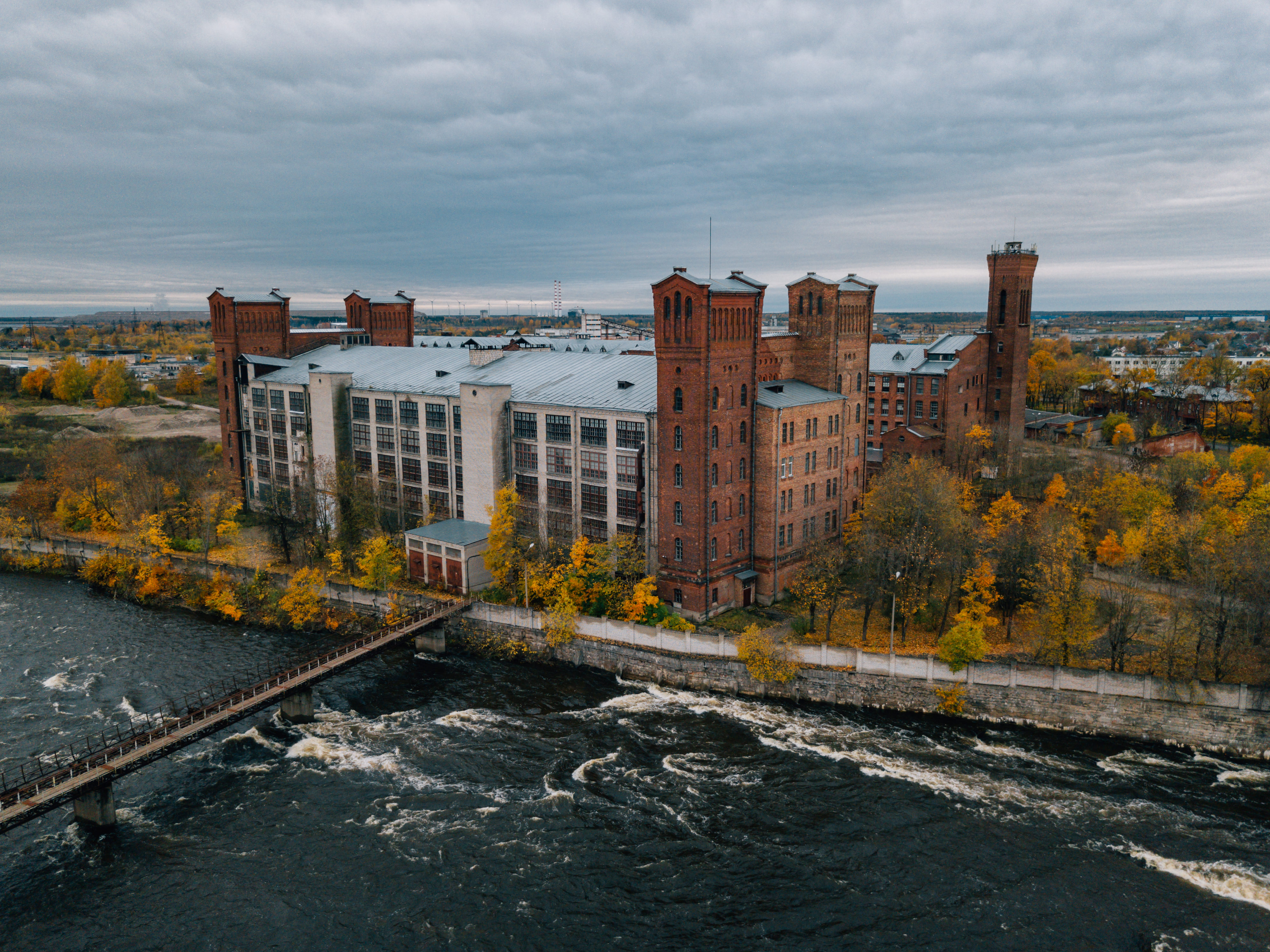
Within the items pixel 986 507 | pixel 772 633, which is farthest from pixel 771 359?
pixel 986 507

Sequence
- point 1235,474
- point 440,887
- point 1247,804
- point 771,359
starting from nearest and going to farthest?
1. point 440,887
2. point 1247,804
3. point 771,359
4. point 1235,474

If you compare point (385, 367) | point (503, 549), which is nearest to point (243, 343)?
point (385, 367)

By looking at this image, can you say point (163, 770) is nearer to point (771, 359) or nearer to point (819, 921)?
point (819, 921)

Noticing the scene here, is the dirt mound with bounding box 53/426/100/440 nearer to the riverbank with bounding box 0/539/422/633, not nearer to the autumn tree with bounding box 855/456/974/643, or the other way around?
the riverbank with bounding box 0/539/422/633

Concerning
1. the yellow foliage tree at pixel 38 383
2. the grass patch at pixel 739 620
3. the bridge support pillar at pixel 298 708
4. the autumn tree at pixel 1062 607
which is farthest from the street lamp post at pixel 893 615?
the yellow foliage tree at pixel 38 383

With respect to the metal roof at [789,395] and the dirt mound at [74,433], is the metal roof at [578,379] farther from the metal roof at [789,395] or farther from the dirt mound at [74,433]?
the dirt mound at [74,433]
